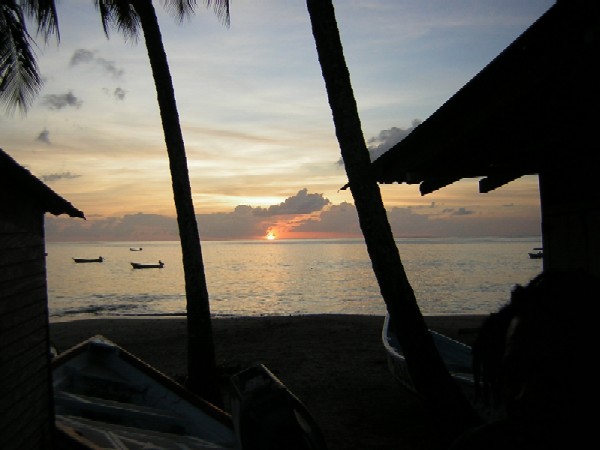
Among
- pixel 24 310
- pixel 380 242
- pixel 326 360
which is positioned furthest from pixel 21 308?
pixel 326 360

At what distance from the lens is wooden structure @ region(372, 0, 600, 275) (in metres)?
3.08

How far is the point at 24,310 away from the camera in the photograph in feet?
18.1

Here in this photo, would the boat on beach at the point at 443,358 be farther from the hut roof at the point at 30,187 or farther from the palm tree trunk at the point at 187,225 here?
the hut roof at the point at 30,187

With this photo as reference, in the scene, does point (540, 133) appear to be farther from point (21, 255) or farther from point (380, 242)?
point (21, 255)

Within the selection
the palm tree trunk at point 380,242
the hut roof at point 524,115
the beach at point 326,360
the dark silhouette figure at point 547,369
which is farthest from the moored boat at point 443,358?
the dark silhouette figure at point 547,369

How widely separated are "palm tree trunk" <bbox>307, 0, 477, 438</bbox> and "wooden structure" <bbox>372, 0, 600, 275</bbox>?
405 millimetres

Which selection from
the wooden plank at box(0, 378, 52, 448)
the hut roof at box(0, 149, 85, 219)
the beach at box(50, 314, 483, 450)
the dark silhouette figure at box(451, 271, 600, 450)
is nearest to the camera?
the dark silhouette figure at box(451, 271, 600, 450)

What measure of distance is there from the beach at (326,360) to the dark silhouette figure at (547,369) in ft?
22.8

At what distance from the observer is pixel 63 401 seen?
7793 millimetres

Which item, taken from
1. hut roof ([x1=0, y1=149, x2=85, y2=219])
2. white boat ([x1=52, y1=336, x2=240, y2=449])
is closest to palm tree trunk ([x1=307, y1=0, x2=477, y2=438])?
white boat ([x1=52, y1=336, x2=240, y2=449])

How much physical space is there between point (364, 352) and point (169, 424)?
28.1 ft

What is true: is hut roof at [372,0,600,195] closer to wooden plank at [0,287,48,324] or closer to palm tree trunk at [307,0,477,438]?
palm tree trunk at [307,0,477,438]

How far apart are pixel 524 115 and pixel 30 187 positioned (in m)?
4.97

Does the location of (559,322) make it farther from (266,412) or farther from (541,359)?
(266,412)
